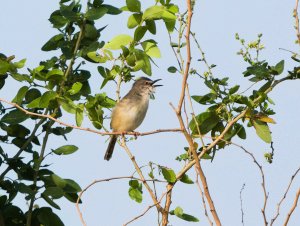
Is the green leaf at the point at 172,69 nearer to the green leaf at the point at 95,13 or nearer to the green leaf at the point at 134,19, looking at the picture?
the green leaf at the point at 134,19

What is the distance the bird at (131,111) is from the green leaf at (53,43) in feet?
6.99

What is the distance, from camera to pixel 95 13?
507 centimetres

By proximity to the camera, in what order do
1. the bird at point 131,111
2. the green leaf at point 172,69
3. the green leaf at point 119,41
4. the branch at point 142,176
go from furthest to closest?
1. the bird at point 131,111
2. the green leaf at point 119,41
3. the green leaf at point 172,69
4. the branch at point 142,176

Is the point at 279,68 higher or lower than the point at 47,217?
higher

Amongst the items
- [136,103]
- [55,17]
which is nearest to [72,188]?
[55,17]

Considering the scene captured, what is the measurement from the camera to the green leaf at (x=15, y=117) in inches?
190

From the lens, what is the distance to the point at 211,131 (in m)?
4.90

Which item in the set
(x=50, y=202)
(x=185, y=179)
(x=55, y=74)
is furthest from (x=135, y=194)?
(x=55, y=74)

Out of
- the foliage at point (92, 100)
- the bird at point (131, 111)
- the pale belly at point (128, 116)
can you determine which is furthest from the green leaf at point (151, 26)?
the pale belly at point (128, 116)

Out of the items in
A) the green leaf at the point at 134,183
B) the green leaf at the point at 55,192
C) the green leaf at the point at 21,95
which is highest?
the green leaf at the point at 21,95

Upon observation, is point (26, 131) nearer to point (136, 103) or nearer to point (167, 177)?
point (167, 177)

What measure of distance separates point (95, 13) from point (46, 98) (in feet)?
2.69

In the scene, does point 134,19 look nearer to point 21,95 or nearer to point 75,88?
point 75,88

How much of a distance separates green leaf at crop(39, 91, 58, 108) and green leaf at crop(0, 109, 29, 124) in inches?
12.2
